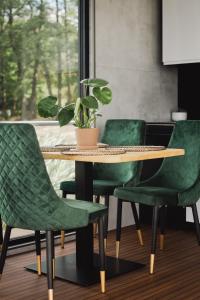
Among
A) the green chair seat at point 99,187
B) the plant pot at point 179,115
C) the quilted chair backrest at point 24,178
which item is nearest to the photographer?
the quilted chair backrest at point 24,178

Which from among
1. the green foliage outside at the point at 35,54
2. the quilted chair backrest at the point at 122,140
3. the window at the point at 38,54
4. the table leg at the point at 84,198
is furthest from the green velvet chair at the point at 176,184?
the green foliage outside at the point at 35,54

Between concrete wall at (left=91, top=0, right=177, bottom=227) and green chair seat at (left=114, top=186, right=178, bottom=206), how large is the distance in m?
1.11

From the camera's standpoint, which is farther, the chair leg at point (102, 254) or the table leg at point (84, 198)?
the table leg at point (84, 198)

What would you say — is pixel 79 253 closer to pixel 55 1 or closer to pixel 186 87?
pixel 55 1

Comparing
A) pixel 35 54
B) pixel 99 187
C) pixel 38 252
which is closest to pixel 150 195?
pixel 99 187

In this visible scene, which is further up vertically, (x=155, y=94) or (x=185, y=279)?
(x=155, y=94)

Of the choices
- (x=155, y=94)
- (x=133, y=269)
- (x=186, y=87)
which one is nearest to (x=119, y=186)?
(x=133, y=269)

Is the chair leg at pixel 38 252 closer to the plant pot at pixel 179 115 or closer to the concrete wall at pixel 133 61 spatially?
the concrete wall at pixel 133 61

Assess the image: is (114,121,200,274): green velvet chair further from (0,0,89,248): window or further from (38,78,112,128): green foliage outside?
(0,0,89,248): window

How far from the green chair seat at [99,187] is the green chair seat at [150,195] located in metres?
0.20

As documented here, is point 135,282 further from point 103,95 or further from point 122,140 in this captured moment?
point 122,140

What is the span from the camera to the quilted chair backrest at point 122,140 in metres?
4.24

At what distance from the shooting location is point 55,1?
444cm

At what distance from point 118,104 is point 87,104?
61.2 inches
